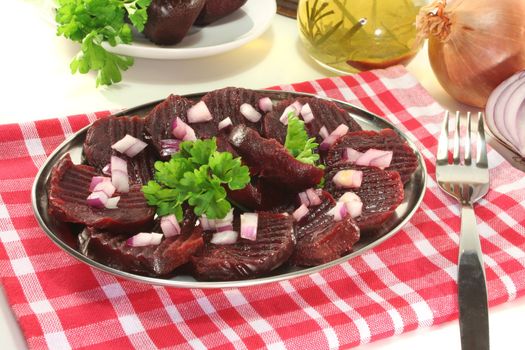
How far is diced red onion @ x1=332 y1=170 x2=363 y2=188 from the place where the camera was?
1.45 meters

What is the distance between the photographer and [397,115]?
6.61 feet

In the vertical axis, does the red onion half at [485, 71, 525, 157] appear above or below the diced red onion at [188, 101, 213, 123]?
below

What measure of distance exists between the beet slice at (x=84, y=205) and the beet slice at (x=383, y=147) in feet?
1.35

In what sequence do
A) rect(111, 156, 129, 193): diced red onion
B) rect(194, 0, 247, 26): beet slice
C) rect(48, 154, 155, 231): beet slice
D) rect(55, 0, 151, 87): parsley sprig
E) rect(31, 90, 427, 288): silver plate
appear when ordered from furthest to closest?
rect(194, 0, 247, 26): beet slice, rect(55, 0, 151, 87): parsley sprig, rect(111, 156, 129, 193): diced red onion, rect(48, 154, 155, 231): beet slice, rect(31, 90, 427, 288): silver plate

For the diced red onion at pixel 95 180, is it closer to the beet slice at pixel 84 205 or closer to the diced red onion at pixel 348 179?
the beet slice at pixel 84 205

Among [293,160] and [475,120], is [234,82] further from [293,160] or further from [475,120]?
[293,160]

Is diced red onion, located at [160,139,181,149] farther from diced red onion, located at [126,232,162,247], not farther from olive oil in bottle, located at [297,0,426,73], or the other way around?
olive oil in bottle, located at [297,0,426,73]

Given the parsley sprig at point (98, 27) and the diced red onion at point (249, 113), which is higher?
the diced red onion at point (249, 113)

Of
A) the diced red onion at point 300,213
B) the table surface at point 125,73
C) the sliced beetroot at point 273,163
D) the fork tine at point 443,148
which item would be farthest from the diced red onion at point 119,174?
the fork tine at point 443,148

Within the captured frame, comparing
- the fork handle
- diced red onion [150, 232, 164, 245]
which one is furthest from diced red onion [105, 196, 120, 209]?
the fork handle

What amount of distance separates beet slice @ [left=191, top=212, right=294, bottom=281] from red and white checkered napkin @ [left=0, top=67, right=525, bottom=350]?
11 cm

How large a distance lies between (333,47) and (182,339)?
1.19 meters

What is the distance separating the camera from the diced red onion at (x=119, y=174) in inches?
55.2

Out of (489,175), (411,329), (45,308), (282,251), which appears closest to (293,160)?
(282,251)
